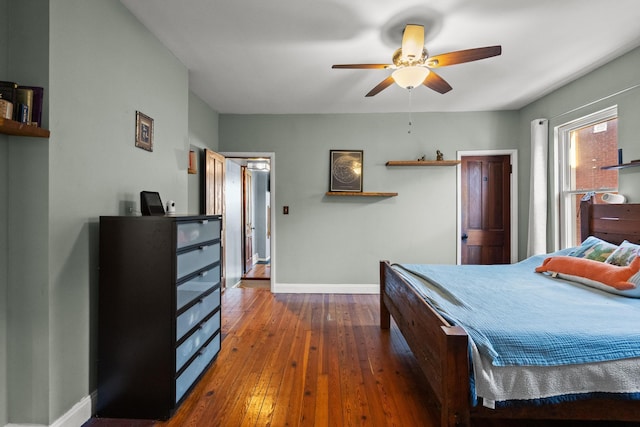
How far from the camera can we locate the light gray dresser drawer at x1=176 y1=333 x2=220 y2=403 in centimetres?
174

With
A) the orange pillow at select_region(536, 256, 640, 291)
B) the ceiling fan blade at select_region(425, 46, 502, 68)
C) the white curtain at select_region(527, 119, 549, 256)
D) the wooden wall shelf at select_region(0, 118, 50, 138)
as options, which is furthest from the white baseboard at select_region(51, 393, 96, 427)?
the white curtain at select_region(527, 119, 549, 256)

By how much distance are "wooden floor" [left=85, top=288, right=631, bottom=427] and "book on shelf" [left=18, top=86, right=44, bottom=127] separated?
166 centimetres

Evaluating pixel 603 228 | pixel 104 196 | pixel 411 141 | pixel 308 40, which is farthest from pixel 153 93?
pixel 603 228

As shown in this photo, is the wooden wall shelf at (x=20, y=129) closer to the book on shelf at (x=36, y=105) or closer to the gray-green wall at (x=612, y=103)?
the book on shelf at (x=36, y=105)

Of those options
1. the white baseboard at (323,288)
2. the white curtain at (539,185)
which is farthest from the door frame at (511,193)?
the white baseboard at (323,288)

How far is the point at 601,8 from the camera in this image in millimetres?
2006

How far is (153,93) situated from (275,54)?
3.58ft

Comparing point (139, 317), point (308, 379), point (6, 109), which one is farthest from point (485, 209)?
point (6, 109)

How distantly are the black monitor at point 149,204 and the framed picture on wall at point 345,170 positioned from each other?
2.49 m

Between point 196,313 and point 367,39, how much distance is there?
2463 millimetres

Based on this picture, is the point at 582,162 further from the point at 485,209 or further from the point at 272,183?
the point at 272,183

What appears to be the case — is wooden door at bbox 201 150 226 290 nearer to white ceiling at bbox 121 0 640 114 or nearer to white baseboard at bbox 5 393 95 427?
white ceiling at bbox 121 0 640 114

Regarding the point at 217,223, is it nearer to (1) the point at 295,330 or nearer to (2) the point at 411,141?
(1) the point at 295,330

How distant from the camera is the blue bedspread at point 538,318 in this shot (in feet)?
4.07
